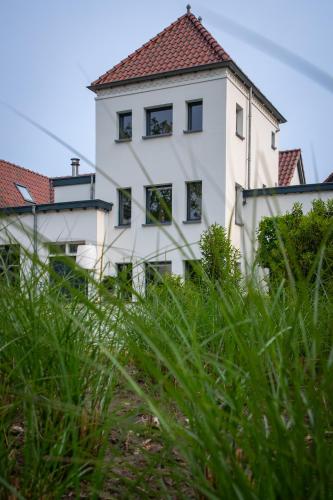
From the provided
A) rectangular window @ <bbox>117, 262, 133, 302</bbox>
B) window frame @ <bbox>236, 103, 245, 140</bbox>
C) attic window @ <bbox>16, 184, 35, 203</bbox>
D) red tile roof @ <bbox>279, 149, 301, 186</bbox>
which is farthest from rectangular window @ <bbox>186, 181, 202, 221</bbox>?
rectangular window @ <bbox>117, 262, 133, 302</bbox>

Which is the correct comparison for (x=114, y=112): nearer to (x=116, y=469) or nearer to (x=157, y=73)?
(x=157, y=73)

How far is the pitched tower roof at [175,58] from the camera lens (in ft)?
56.7

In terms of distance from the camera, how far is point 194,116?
17.7 metres

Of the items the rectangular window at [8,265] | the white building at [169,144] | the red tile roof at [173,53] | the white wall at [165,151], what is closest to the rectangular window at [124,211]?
the white building at [169,144]

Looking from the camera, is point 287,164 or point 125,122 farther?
point 287,164

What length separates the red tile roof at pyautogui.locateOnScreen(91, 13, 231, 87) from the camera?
17.5 metres

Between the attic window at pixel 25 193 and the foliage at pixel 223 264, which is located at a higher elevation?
the attic window at pixel 25 193

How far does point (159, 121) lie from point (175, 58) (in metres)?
2.31

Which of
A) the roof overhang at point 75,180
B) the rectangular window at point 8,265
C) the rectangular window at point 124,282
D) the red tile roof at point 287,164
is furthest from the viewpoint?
the red tile roof at point 287,164

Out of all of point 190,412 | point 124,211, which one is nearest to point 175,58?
point 124,211

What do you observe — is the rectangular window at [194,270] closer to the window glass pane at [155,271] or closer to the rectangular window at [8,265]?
the window glass pane at [155,271]

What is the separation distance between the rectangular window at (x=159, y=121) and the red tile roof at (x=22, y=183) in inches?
381

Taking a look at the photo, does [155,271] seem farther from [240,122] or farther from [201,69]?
[240,122]

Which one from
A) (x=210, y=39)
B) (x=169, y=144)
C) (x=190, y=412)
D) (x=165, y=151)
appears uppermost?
(x=210, y=39)
